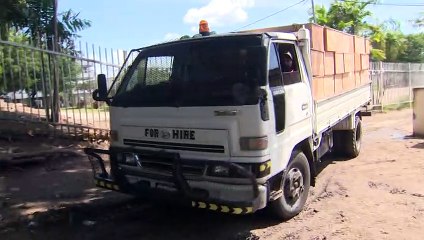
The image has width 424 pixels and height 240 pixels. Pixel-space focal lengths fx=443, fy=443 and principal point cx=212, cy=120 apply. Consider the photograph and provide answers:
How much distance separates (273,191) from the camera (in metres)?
4.47

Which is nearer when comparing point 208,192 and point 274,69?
point 208,192

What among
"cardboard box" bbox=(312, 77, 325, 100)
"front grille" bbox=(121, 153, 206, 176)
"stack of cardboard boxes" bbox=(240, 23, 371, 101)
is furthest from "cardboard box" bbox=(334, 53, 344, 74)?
"front grille" bbox=(121, 153, 206, 176)

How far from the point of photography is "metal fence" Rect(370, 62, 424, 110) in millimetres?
19016

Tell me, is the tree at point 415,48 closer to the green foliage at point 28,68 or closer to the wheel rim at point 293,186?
the green foliage at point 28,68

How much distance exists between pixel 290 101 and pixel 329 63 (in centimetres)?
199

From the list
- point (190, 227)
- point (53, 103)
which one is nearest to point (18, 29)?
point (53, 103)

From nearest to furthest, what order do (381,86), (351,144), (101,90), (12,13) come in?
(101,90), (351,144), (12,13), (381,86)

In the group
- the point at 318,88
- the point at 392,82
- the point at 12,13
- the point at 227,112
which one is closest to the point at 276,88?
the point at 227,112

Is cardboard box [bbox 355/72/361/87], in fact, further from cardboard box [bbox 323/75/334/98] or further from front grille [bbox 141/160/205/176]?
front grille [bbox 141/160/205/176]

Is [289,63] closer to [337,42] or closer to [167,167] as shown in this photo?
[167,167]

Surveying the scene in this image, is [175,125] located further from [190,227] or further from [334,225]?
[334,225]

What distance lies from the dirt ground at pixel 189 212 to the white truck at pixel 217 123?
436mm

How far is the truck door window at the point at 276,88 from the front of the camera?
14.4ft

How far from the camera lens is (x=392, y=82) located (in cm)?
2036
